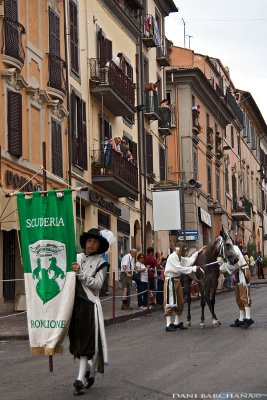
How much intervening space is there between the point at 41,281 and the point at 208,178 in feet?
147

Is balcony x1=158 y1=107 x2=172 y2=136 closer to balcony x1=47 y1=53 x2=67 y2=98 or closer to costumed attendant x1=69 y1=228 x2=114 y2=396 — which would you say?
balcony x1=47 y1=53 x2=67 y2=98

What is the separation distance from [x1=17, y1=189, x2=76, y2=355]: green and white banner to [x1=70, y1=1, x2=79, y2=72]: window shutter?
68.6ft

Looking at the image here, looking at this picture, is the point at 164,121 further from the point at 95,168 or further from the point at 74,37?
the point at 74,37

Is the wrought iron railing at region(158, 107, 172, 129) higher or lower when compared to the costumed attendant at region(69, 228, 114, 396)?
higher

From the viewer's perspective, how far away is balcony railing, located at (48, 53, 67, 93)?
28.9m

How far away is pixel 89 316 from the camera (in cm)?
1077

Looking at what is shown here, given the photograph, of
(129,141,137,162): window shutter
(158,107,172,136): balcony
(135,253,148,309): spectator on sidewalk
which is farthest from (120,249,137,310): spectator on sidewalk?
(158,107,172,136): balcony

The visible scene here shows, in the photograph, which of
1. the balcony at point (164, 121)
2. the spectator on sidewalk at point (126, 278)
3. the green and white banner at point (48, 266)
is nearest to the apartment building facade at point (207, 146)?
the balcony at point (164, 121)

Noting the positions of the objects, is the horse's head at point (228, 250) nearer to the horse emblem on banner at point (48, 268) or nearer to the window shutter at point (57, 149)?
the window shutter at point (57, 149)

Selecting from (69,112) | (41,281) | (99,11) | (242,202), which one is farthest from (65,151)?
(242,202)

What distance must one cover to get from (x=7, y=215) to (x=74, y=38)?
32.9 ft

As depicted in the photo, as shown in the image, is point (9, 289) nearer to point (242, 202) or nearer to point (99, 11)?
point (99, 11)

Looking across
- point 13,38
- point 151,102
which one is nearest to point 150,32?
point 151,102

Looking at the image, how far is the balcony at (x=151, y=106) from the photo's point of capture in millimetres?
41375
